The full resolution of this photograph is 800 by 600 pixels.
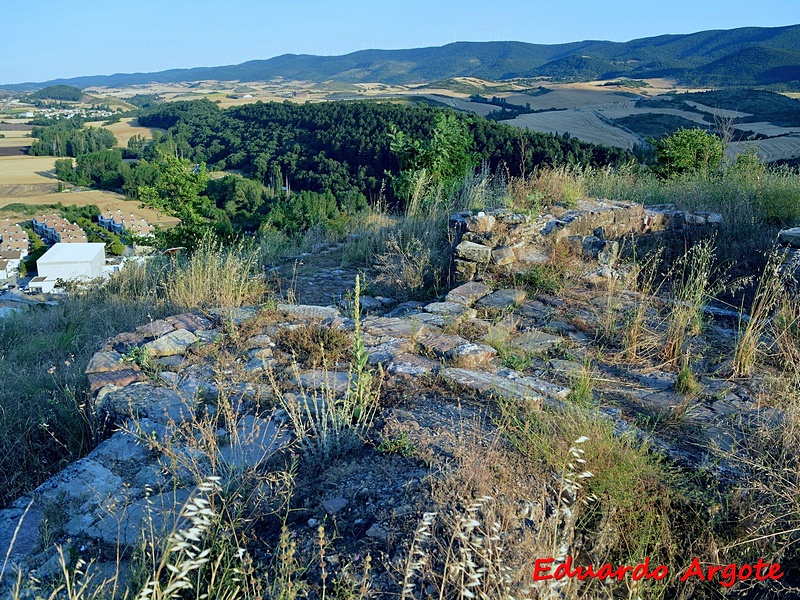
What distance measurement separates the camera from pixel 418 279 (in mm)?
5555

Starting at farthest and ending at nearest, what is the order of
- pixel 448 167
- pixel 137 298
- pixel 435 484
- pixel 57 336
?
pixel 448 167, pixel 137 298, pixel 57 336, pixel 435 484

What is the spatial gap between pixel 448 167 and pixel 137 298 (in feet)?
16.4

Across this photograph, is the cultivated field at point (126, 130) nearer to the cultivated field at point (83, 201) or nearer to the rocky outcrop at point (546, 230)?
the cultivated field at point (83, 201)

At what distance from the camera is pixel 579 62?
108 m

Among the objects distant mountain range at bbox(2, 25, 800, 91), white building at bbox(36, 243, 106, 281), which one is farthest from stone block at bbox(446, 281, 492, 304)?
distant mountain range at bbox(2, 25, 800, 91)

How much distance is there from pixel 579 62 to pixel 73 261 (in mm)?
109589

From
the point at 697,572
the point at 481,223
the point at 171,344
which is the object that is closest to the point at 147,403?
the point at 171,344

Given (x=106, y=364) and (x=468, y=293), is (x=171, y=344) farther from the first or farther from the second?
(x=468, y=293)

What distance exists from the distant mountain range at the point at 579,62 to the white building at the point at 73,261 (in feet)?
204

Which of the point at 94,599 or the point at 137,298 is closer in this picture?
the point at 94,599

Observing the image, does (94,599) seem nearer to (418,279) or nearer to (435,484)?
(435,484)

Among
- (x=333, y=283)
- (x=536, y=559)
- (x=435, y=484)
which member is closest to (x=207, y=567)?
(x=435, y=484)

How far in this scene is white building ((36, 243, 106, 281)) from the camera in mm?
18766

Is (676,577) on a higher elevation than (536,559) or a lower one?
lower
